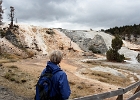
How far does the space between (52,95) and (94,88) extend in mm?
Answer: 11604

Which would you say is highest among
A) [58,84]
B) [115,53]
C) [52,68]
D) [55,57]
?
[55,57]

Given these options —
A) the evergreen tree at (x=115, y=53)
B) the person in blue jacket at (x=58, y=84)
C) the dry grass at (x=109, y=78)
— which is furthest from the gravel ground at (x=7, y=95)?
the evergreen tree at (x=115, y=53)

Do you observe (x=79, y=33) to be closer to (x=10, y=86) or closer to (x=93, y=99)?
(x=10, y=86)

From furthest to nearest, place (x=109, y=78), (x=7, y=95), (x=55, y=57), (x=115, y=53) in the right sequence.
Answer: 1. (x=115, y=53)
2. (x=109, y=78)
3. (x=7, y=95)
4. (x=55, y=57)

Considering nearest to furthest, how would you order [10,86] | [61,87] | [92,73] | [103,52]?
[61,87], [10,86], [92,73], [103,52]

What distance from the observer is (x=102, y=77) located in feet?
68.1

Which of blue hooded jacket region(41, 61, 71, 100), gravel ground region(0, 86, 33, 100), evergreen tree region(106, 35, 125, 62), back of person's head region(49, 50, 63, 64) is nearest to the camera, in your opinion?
blue hooded jacket region(41, 61, 71, 100)

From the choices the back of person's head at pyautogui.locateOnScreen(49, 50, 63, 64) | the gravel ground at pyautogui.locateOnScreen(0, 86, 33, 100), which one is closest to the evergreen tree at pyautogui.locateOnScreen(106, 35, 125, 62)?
the gravel ground at pyautogui.locateOnScreen(0, 86, 33, 100)

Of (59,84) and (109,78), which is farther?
(109,78)

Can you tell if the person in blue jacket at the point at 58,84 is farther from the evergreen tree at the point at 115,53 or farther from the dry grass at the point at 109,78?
the evergreen tree at the point at 115,53

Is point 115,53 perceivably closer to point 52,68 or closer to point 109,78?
point 109,78

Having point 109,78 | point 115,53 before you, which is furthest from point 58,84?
point 115,53

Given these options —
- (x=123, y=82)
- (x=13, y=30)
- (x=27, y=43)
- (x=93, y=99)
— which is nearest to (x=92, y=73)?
(x=123, y=82)

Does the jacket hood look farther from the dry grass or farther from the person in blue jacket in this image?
the dry grass
